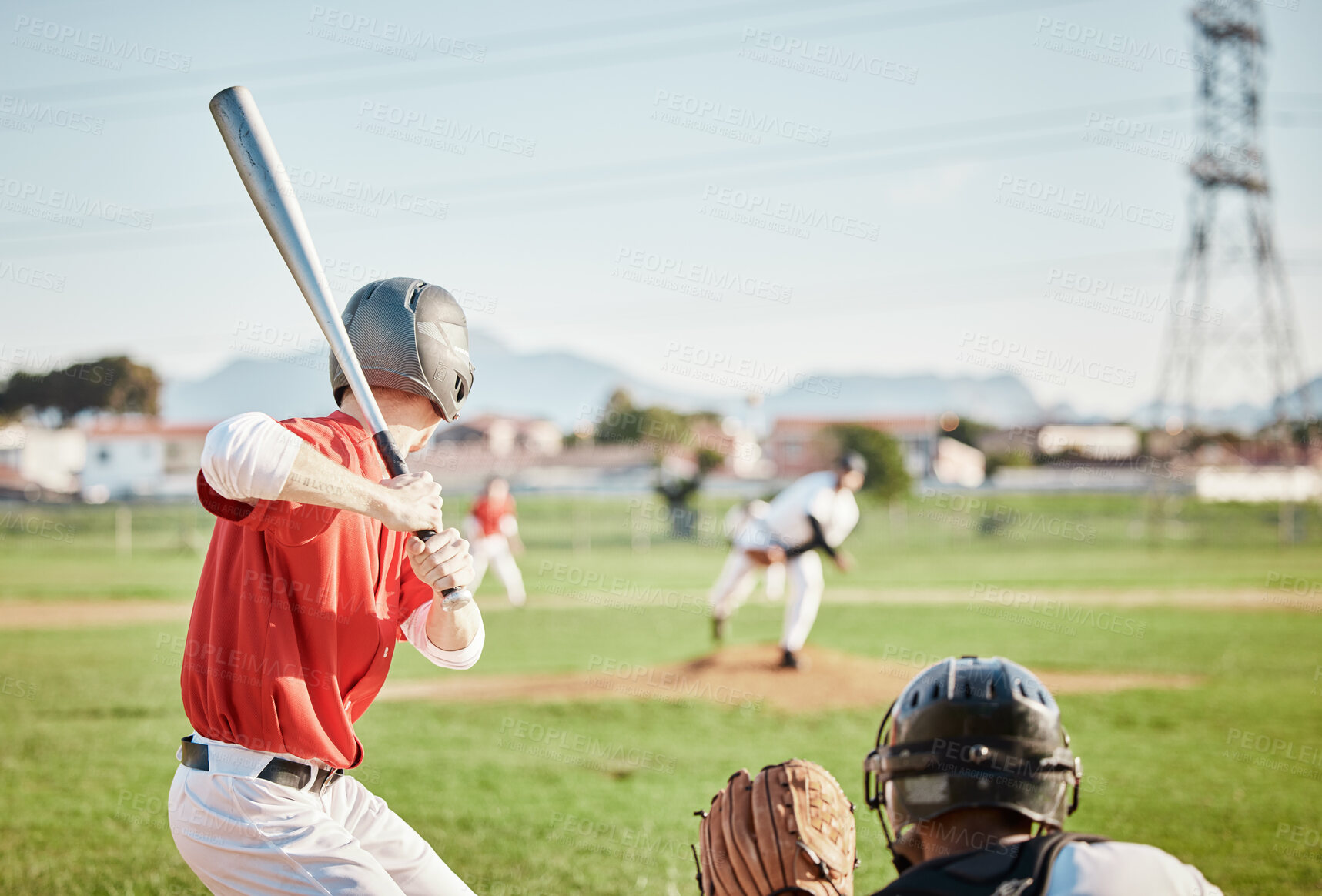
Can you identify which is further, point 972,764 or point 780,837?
point 780,837

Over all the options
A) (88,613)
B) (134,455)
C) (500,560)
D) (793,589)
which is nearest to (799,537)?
(793,589)

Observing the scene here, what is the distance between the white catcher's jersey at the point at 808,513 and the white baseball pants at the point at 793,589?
30cm

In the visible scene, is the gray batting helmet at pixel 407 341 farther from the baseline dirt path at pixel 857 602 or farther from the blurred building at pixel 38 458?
the blurred building at pixel 38 458

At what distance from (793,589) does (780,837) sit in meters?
9.50

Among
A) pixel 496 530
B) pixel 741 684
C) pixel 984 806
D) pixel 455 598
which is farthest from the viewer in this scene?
pixel 496 530

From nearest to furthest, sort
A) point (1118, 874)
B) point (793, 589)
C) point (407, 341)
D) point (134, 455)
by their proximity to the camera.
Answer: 1. point (1118, 874)
2. point (407, 341)
3. point (793, 589)
4. point (134, 455)

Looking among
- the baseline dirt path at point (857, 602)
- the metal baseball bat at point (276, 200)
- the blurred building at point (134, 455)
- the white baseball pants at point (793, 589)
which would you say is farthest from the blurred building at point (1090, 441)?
the metal baseball bat at point (276, 200)

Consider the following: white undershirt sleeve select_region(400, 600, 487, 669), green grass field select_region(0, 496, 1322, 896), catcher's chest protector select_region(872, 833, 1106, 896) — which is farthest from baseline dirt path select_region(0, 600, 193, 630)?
catcher's chest protector select_region(872, 833, 1106, 896)

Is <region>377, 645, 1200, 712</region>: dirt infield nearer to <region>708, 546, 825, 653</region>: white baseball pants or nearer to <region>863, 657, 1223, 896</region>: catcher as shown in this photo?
<region>708, 546, 825, 653</region>: white baseball pants

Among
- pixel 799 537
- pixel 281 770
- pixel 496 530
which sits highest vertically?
pixel 281 770

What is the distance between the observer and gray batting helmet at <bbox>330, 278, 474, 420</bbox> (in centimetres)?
280

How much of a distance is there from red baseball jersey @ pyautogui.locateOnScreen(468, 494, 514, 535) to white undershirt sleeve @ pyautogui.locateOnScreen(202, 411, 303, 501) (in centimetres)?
1762

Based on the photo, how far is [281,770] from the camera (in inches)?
97.0

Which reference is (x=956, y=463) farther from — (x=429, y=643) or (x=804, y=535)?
(x=429, y=643)
